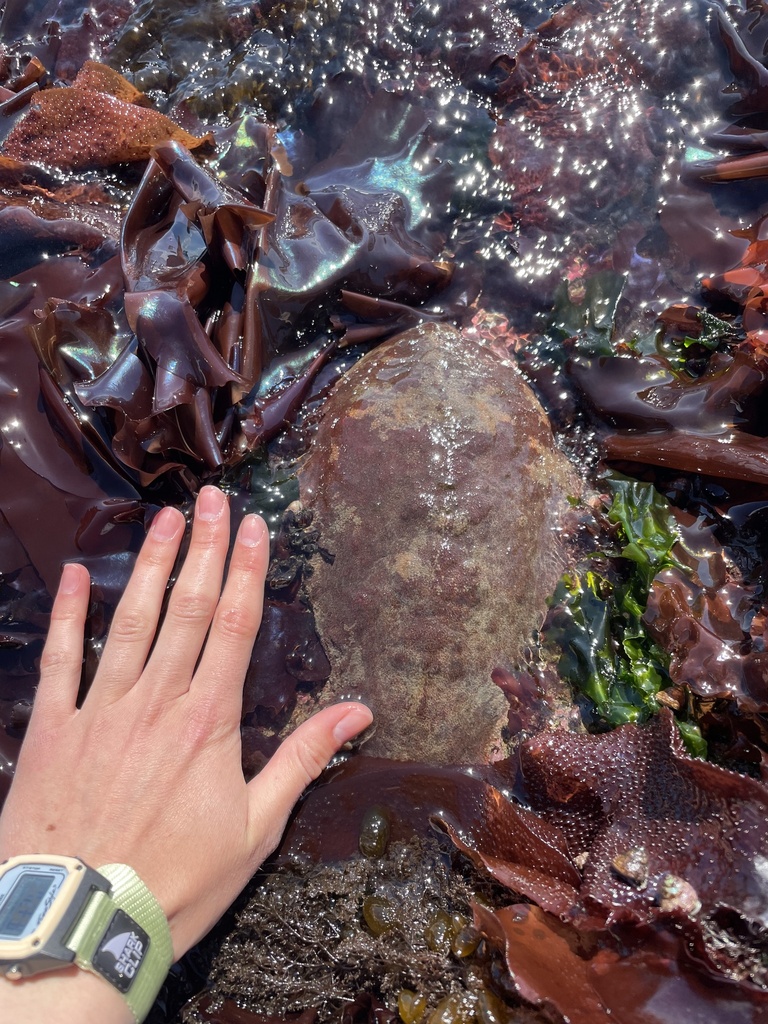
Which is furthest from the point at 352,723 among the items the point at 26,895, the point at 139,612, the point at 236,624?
the point at 26,895

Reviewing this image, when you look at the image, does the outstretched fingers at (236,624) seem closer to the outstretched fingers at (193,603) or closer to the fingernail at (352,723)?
the outstretched fingers at (193,603)

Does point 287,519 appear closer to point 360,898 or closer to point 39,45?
point 360,898

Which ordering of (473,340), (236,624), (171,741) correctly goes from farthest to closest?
(473,340) → (236,624) → (171,741)

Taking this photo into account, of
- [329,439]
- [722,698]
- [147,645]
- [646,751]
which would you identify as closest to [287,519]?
[329,439]

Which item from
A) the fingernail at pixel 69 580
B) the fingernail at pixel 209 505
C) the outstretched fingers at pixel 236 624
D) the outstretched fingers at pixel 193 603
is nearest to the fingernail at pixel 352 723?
the outstretched fingers at pixel 236 624

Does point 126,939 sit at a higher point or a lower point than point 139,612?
lower

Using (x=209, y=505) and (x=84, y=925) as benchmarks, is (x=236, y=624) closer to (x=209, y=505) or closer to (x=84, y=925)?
(x=209, y=505)

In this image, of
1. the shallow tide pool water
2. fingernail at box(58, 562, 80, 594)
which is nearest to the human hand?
fingernail at box(58, 562, 80, 594)
